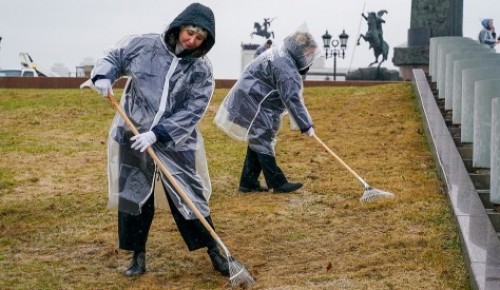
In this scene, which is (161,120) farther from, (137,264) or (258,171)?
(258,171)

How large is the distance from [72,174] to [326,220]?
368 centimetres

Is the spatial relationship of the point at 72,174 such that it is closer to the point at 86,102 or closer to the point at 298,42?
the point at 298,42

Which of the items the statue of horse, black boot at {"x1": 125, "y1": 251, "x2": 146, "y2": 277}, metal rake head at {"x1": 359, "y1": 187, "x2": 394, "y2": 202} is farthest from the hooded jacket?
black boot at {"x1": 125, "y1": 251, "x2": 146, "y2": 277}

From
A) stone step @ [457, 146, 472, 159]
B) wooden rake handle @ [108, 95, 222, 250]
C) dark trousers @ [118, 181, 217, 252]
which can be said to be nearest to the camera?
wooden rake handle @ [108, 95, 222, 250]

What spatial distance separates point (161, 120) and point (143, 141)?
25cm

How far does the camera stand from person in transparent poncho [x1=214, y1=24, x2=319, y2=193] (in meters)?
7.58

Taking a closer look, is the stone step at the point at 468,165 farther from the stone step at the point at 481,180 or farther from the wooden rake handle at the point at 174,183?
the wooden rake handle at the point at 174,183

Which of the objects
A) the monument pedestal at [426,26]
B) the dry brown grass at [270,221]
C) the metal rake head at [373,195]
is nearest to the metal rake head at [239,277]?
the dry brown grass at [270,221]

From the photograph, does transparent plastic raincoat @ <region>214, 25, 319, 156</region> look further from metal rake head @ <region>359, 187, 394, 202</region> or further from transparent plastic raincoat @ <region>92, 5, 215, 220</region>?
transparent plastic raincoat @ <region>92, 5, 215, 220</region>

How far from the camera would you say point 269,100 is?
25.7 feet

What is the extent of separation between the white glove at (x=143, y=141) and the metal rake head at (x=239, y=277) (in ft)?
Result: 2.99

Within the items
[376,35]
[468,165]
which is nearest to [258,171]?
[468,165]

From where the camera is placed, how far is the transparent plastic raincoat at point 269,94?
7.54 metres

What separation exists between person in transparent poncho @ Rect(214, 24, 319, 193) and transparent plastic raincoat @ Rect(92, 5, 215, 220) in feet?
7.56
